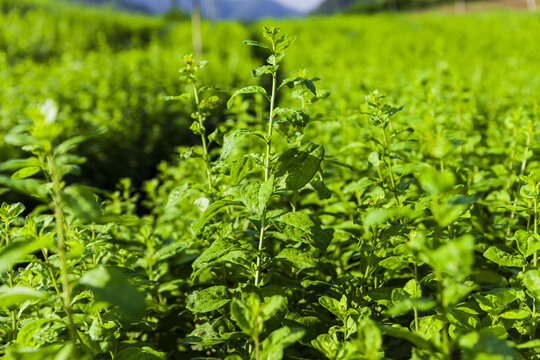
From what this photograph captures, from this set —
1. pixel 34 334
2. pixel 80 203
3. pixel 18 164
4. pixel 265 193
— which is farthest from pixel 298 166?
pixel 34 334

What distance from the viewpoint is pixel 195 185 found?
157 centimetres

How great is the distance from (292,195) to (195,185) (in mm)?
479

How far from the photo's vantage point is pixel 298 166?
129 centimetres

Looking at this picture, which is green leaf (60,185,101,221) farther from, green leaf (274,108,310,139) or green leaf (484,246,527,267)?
green leaf (484,246,527,267)

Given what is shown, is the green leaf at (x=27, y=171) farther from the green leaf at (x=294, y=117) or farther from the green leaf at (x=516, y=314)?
the green leaf at (x=516, y=314)

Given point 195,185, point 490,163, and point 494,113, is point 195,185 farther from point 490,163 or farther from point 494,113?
point 494,113

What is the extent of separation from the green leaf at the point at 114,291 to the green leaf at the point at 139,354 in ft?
1.47

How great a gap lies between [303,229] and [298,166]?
0.19 m

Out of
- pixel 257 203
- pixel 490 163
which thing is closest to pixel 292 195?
pixel 257 203

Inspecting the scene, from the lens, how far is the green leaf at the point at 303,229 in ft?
4.25

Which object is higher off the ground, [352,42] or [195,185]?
[352,42]

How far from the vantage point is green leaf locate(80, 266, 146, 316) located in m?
0.85

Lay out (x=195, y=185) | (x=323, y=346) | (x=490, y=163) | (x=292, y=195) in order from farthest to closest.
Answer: (x=490, y=163) < (x=292, y=195) < (x=195, y=185) < (x=323, y=346)

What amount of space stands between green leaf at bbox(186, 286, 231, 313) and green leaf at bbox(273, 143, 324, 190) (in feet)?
1.28
